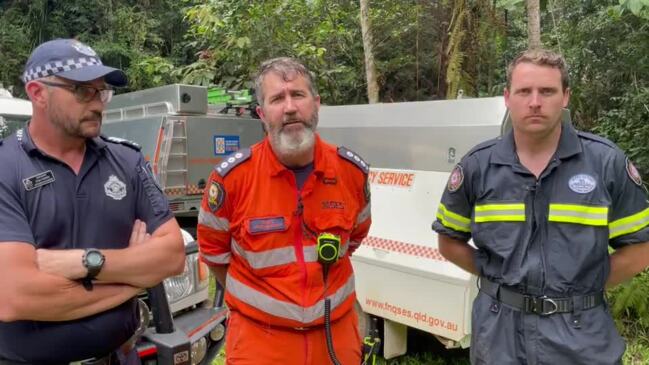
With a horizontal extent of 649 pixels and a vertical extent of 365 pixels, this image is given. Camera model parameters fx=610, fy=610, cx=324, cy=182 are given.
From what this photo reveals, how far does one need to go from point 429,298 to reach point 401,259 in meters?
0.32

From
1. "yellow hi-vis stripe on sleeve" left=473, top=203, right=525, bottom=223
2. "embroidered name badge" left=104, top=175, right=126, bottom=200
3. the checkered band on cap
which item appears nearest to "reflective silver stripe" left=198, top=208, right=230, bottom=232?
"embroidered name badge" left=104, top=175, right=126, bottom=200

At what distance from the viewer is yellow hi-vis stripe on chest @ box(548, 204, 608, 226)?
228 cm

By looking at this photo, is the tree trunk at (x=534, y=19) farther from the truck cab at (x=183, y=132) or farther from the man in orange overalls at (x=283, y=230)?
the man in orange overalls at (x=283, y=230)

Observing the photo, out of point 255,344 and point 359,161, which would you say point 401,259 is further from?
point 255,344

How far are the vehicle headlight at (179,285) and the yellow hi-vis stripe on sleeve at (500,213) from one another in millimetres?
1687

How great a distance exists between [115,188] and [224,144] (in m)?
6.03

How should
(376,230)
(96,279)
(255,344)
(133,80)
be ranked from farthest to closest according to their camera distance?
(133,80), (376,230), (255,344), (96,279)

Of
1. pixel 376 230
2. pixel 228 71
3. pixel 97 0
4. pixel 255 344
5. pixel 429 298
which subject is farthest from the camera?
pixel 97 0

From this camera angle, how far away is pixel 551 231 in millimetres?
2314

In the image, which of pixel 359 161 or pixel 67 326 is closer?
pixel 67 326

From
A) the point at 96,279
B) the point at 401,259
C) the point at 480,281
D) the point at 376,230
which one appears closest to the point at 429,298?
the point at 401,259

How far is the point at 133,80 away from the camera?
15461mm

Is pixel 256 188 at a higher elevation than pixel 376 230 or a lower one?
higher

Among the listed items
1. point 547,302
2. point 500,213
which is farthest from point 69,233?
point 547,302
